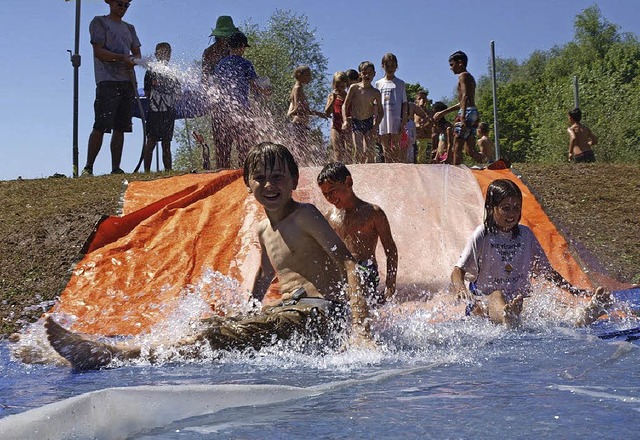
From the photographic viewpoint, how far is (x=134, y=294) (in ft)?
23.2

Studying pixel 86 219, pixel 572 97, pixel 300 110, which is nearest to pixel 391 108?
pixel 300 110

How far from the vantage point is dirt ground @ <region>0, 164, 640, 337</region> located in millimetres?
7426

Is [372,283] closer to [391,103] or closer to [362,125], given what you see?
[362,125]

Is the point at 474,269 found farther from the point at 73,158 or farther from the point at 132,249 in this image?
the point at 73,158

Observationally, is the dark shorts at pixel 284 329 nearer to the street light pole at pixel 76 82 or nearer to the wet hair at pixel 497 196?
the wet hair at pixel 497 196

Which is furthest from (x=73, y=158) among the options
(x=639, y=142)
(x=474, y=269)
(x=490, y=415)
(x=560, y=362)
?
(x=639, y=142)

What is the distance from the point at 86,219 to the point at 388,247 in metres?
3.67

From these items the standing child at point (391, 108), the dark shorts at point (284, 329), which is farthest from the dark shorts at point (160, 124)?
the dark shorts at point (284, 329)

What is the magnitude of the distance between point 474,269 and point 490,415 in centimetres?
295

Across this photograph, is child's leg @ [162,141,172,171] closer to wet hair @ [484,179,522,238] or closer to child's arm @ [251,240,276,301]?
wet hair @ [484,179,522,238]

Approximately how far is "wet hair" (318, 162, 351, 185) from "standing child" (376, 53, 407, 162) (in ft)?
16.3

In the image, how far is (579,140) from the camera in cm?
1444

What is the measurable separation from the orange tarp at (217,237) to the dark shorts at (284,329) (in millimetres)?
1906

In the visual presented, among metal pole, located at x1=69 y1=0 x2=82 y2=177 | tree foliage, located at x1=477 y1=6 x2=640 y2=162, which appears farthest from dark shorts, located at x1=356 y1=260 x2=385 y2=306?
tree foliage, located at x1=477 y1=6 x2=640 y2=162
